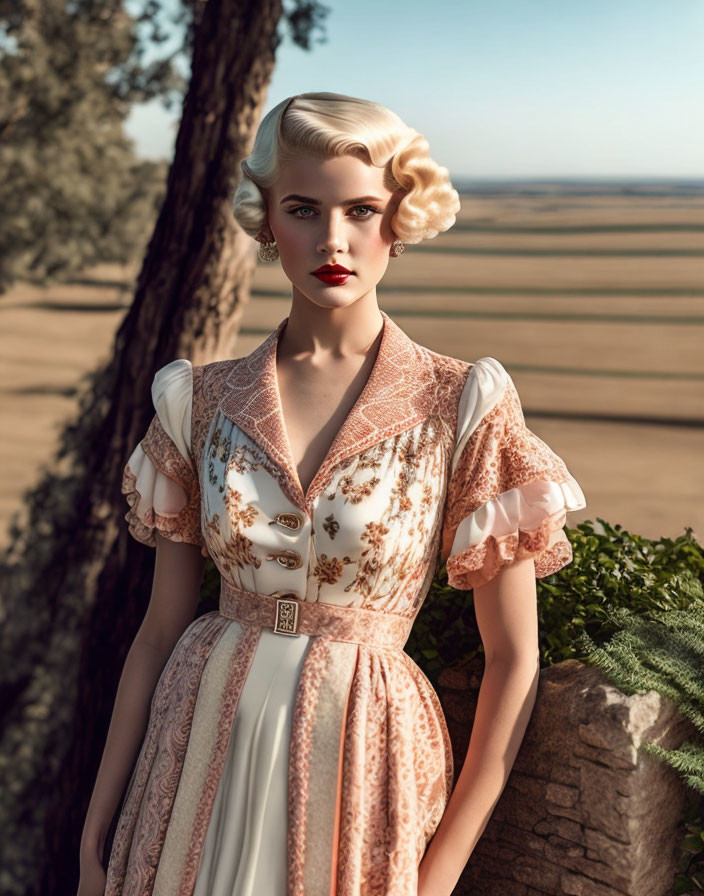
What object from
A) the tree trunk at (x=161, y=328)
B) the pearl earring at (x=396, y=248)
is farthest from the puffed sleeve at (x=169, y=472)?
the tree trunk at (x=161, y=328)

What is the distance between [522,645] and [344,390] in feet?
1.51

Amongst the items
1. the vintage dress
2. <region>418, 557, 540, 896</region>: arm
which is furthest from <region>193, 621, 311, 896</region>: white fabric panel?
<region>418, 557, 540, 896</region>: arm

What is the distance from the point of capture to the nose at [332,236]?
1.44 m

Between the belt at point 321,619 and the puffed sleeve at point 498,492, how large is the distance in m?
0.13

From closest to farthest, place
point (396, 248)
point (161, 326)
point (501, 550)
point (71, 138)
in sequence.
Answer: point (501, 550)
point (396, 248)
point (161, 326)
point (71, 138)

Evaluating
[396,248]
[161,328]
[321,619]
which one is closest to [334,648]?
[321,619]

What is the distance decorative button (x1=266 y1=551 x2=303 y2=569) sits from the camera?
144cm

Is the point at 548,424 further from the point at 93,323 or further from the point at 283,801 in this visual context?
the point at 283,801

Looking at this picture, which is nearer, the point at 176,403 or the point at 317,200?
the point at 317,200

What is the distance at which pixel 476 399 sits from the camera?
1.49 m

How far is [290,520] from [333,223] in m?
0.43

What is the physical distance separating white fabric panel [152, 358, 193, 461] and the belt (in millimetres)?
285

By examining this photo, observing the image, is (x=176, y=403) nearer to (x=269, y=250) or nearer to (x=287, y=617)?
(x=269, y=250)

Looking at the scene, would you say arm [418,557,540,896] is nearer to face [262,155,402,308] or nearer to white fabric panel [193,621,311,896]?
white fabric panel [193,621,311,896]
